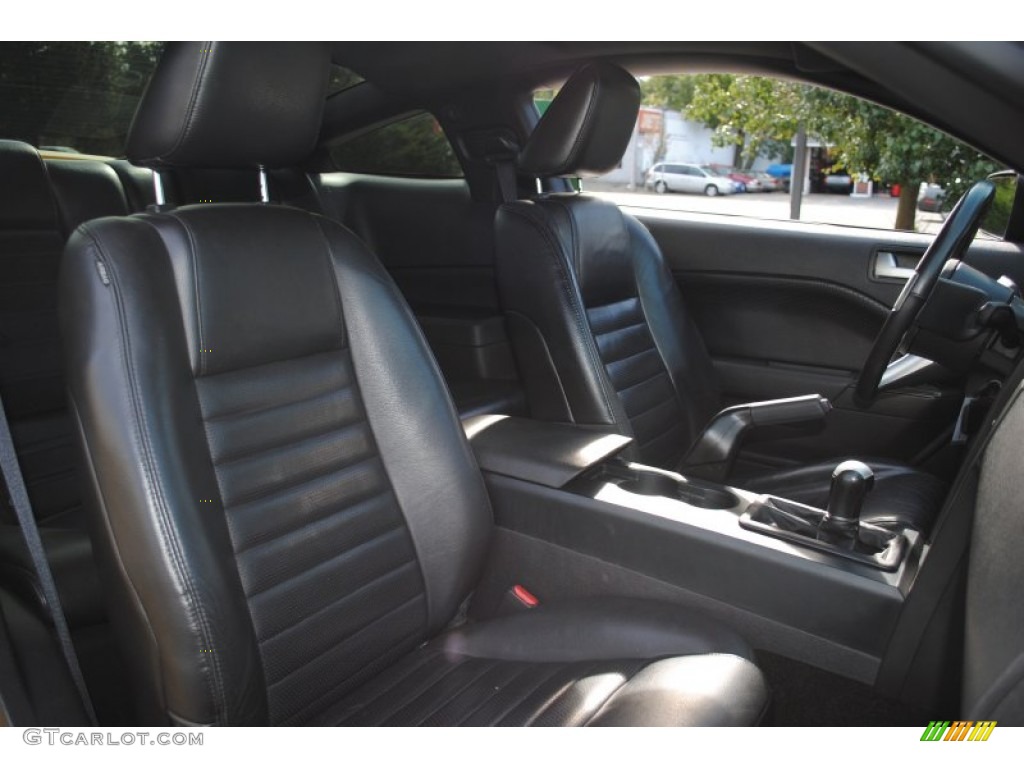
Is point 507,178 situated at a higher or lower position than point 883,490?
higher

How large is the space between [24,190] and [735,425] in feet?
5.69

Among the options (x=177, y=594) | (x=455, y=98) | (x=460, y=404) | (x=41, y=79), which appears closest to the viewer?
(x=177, y=594)

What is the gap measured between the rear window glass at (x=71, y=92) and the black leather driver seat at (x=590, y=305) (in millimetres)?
936

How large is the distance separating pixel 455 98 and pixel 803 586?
80.7 inches

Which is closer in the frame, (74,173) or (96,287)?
(96,287)

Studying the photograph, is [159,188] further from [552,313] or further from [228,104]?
[552,313]

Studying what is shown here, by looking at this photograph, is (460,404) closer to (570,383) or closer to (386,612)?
(570,383)

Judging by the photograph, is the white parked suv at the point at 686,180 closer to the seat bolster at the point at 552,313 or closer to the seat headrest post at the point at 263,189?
the seat bolster at the point at 552,313

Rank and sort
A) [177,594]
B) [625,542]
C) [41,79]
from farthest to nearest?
1. [41,79]
2. [625,542]
3. [177,594]

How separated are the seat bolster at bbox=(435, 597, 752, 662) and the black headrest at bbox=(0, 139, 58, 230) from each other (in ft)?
4.60

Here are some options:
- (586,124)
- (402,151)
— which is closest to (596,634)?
(586,124)

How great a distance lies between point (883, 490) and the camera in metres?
1.92
